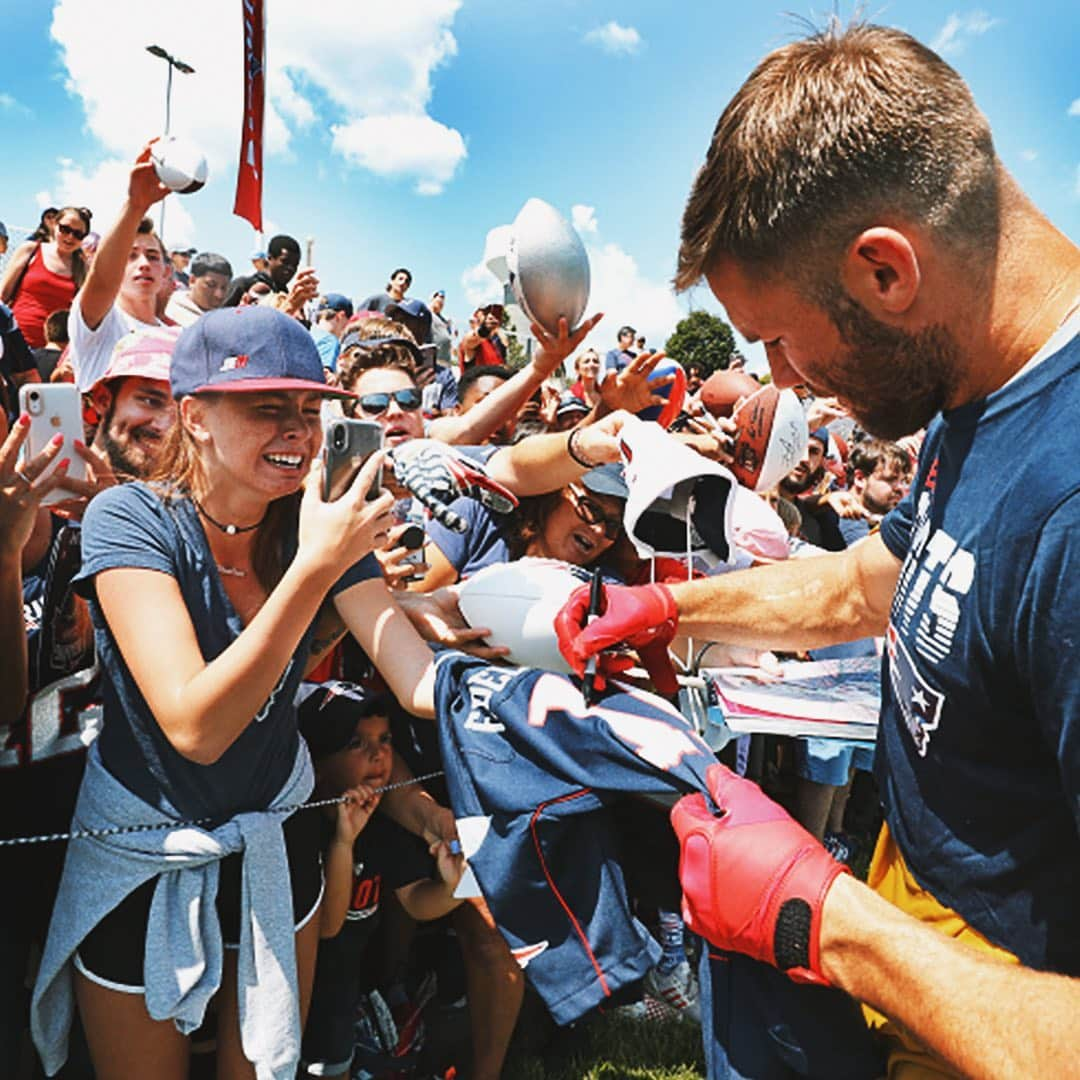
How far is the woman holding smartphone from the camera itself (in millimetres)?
1582

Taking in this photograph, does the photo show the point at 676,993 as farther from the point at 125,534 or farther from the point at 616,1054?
the point at 125,534

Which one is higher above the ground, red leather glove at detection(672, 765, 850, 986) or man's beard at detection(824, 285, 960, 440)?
man's beard at detection(824, 285, 960, 440)

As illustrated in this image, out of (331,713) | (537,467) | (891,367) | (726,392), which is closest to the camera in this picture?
Result: (891,367)

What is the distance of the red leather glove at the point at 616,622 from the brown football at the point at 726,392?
8.03ft

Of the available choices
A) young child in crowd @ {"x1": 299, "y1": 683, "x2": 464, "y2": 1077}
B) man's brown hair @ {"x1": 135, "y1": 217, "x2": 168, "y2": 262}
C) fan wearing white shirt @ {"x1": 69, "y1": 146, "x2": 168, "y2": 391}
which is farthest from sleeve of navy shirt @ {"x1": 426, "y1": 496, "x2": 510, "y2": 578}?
man's brown hair @ {"x1": 135, "y1": 217, "x2": 168, "y2": 262}

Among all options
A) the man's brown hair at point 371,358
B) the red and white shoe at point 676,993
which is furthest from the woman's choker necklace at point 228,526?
the red and white shoe at point 676,993

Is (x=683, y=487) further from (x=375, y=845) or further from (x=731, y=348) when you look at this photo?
(x=731, y=348)

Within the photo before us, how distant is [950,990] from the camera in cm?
104

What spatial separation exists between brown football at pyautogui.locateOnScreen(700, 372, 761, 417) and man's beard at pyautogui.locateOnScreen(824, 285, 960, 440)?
9.23 feet

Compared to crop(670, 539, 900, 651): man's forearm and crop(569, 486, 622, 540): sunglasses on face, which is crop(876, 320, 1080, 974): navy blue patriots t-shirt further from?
crop(569, 486, 622, 540): sunglasses on face

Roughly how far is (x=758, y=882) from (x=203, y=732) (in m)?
1.02

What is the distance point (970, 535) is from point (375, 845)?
180cm

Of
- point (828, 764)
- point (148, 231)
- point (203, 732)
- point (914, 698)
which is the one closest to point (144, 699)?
point (203, 732)

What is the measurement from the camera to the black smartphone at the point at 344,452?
170 centimetres
